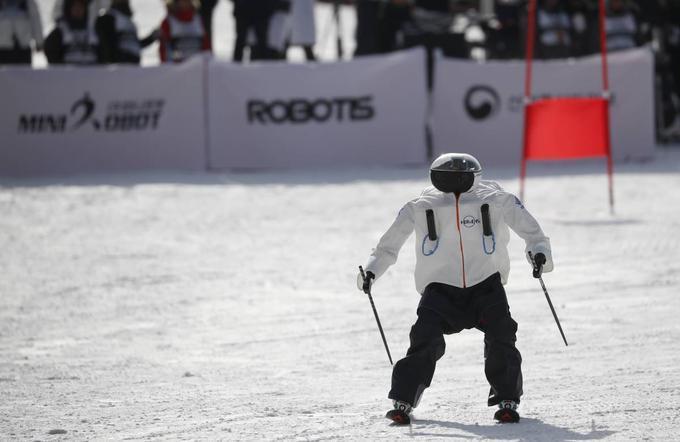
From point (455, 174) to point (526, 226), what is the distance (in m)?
0.45

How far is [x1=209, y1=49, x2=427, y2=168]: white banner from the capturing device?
16.9m

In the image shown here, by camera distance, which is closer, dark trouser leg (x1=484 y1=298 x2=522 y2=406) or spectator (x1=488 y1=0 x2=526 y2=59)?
dark trouser leg (x1=484 y1=298 x2=522 y2=406)

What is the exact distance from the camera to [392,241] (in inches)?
276

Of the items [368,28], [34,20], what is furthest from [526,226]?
[368,28]

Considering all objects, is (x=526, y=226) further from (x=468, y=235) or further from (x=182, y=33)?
(x=182, y=33)

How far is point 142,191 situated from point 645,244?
240 inches

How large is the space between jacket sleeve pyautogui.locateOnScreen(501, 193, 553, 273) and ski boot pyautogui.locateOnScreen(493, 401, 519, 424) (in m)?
0.72

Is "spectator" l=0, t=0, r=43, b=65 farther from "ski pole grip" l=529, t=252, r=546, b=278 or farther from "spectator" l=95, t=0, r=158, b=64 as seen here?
"ski pole grip" l=529, t=252, r=546, b=278

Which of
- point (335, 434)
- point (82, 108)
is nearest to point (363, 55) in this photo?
point (82, 108)

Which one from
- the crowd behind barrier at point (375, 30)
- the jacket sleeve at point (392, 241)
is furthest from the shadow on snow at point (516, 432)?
the crowd behind barrier at point (375, 30)

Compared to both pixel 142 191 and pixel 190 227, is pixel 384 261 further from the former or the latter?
pixel 142 191

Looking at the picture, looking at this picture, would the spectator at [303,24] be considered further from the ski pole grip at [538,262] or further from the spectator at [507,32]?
the ski pole grip at [538,262]

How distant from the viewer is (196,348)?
30.0 ft

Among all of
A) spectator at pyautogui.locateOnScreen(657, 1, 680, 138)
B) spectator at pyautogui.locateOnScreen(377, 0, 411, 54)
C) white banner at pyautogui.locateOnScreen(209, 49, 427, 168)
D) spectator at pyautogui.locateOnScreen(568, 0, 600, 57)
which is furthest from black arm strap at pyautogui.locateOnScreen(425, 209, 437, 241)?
spectator at pyautogui.locateOnScreen(568, 0, 600, 57)
